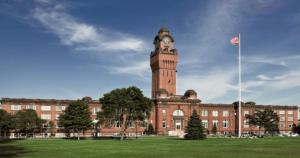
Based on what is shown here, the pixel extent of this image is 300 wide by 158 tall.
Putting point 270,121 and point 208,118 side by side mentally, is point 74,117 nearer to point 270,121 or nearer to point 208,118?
point 208,118

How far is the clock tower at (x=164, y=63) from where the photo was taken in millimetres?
115562

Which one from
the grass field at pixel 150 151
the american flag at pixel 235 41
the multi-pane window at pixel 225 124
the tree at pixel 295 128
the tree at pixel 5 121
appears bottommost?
the tree at pixel 295 128

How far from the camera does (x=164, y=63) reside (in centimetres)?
11625

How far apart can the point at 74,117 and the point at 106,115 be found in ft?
20.9

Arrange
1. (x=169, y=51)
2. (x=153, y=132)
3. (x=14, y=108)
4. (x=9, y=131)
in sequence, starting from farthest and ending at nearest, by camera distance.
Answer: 1. (x=169, y=51)
2. (x=153, y=132)
3. (x=14, y=108)
4. (x=9, y=131)

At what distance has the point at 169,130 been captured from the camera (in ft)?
357

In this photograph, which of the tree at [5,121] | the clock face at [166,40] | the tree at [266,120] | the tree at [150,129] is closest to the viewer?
the tree at [5,121]

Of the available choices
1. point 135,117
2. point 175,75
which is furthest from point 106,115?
point 175,75

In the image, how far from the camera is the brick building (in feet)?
333

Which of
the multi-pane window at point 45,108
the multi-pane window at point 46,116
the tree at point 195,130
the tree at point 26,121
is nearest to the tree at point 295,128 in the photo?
the tree at point 195,130

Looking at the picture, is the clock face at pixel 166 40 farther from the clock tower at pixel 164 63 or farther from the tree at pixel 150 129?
the tree at pixel 150 129

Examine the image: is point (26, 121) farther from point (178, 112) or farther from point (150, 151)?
point (150, 151)

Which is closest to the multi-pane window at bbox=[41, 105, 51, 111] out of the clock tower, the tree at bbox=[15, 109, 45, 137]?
the tree at bbox=[15, 109, 45, 137]

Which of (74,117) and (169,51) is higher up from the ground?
(169,51)
